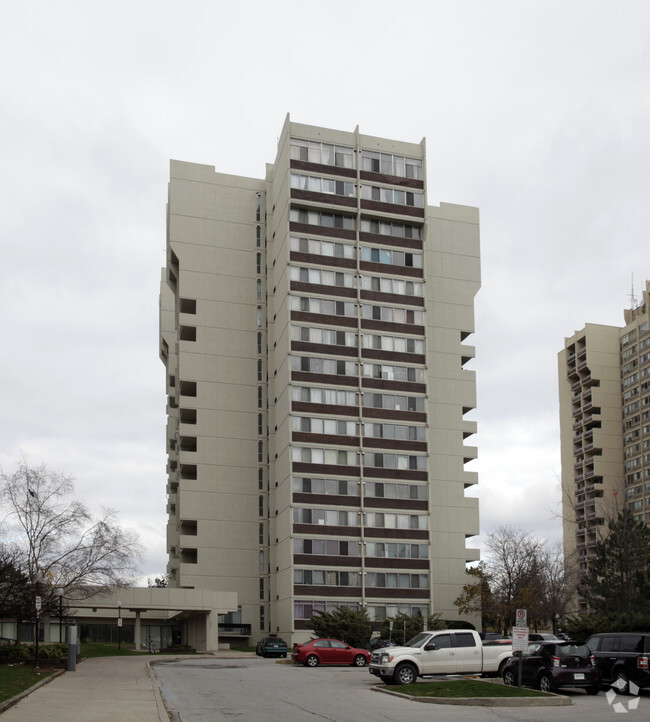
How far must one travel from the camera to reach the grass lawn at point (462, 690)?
91.9 feet

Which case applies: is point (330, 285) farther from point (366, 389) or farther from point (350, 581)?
point (350, 581)

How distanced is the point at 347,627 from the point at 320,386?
2466cm

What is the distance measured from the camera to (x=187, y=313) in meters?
89.2

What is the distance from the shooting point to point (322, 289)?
8369cm

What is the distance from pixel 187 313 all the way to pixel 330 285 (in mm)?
14636

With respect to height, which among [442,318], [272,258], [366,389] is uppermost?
[272,258]

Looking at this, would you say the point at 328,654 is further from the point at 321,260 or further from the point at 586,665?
the point at 321,260

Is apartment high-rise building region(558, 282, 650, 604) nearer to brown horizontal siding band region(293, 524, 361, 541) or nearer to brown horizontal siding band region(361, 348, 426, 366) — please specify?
brown horizontal siding band region(361, 348, 426, 366)

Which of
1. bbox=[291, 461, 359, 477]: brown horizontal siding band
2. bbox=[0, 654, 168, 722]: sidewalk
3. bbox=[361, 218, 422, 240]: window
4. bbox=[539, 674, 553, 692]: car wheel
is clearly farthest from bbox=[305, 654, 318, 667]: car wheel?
bbox=[361, 218, 422, 240]: window

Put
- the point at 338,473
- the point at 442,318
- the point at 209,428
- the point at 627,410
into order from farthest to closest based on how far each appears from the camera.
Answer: the point at 627,410, the point at 442,318, the point at 209,428, the point at 338,473

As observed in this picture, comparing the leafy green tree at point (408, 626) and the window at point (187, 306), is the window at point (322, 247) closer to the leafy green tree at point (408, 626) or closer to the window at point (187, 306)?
the window at point (187, 306)

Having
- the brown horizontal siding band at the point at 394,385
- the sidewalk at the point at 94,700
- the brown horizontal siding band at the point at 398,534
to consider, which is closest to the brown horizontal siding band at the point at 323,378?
the brown horizontal siding band at the point at 394,385

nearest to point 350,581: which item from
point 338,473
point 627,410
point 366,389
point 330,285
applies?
point 338,473

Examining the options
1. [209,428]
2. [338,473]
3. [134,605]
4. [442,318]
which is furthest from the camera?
[442,318]
